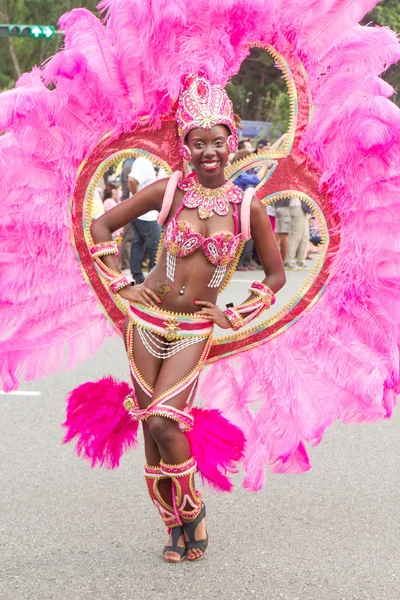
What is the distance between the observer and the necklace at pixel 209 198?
3.53 m

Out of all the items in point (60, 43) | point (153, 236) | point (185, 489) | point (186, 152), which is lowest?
point (185, 489)

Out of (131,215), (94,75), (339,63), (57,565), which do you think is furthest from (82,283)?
(339,63)

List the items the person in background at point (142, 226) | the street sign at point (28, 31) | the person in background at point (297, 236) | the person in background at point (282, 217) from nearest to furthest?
1. the person in background at point (142, 226)
2. the person in background at point (282, 217)
3. the person in background at point (297, 236)
4. the street sign at point (28, 31)

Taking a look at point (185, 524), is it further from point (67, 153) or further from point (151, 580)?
point (67, 153)

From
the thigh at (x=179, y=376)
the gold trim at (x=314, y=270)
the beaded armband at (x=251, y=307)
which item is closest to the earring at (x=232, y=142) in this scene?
the gold trim at (x=314, y=270)

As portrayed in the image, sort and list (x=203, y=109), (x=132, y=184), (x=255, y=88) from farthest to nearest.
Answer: (x=255, y=88)
(x=132, y=184)
(x=203, y=109)

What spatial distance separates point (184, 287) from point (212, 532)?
3.89ft

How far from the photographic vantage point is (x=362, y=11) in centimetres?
369

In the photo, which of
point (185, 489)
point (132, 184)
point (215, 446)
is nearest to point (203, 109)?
point (215, 446)

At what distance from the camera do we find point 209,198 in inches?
139

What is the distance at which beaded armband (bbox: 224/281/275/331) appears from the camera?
362cm

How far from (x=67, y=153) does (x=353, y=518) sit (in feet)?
6.98

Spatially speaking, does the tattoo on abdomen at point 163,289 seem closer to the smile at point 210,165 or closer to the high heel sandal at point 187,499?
the smile at point 210,165

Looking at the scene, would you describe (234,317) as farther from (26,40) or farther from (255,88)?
(255,88)
